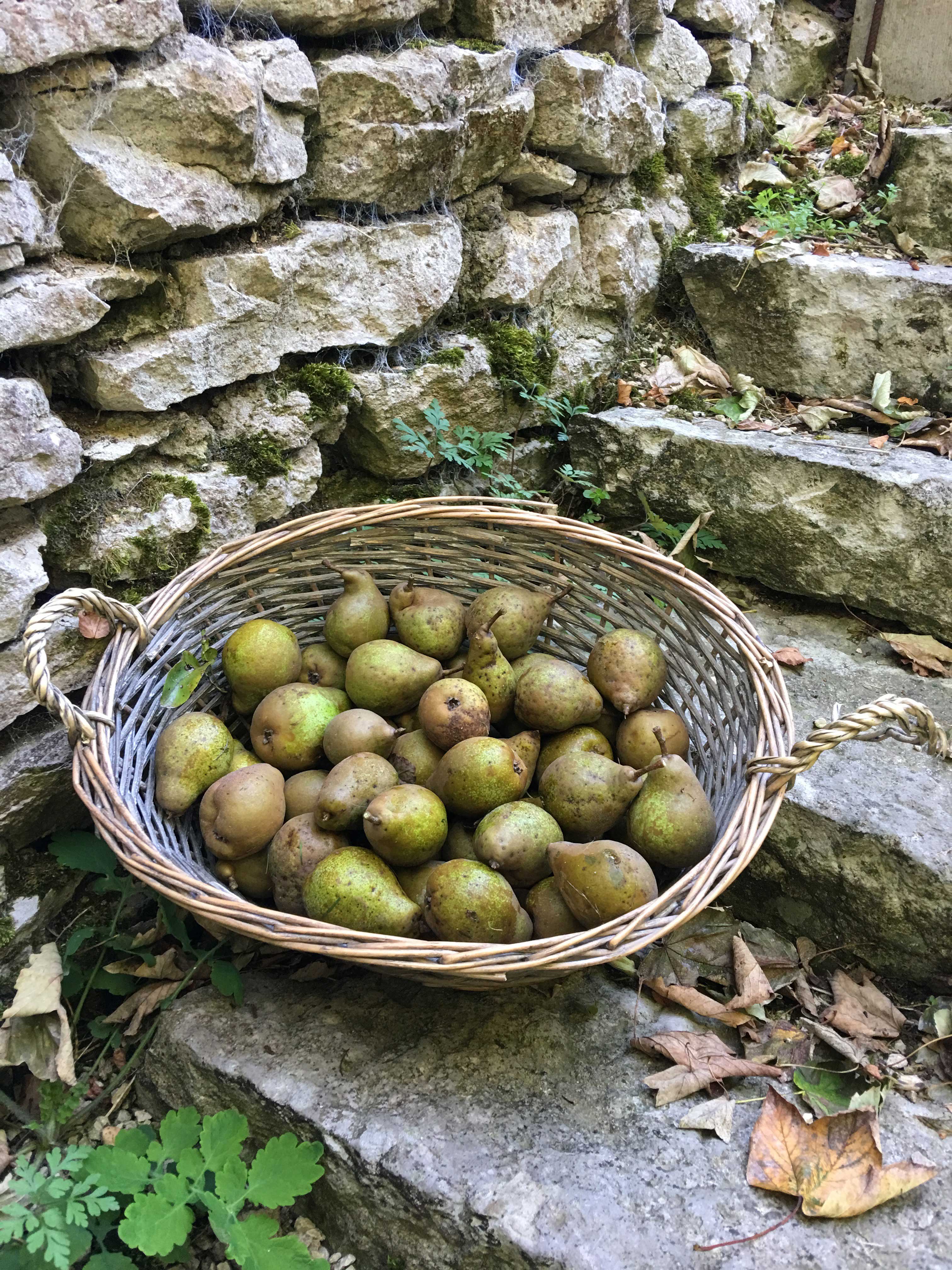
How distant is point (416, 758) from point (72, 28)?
1.70 m

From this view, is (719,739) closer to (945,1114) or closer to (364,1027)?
(945,1114)

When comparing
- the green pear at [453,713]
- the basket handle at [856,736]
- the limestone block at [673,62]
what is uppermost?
the limestone block at [673,62]

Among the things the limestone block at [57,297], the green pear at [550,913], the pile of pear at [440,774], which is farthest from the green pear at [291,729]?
the limestone block at [57,297]

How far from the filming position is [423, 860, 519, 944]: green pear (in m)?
1.56

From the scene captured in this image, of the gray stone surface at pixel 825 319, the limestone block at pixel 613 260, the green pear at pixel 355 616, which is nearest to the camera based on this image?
the green pear at pixel 355 616

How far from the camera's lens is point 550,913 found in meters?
1.68

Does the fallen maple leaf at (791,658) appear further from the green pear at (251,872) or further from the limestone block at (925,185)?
the limestone block at (925,185)

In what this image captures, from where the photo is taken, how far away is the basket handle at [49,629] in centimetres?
158

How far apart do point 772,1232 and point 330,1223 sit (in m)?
0.83

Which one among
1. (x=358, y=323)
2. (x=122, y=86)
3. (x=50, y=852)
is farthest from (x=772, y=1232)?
(x=122, y=86)

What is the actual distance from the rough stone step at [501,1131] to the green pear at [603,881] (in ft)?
1.11

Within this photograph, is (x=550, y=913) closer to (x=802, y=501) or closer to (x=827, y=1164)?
(x=827, y=1164)

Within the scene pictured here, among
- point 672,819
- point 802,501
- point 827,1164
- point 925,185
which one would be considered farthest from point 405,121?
point 827,1164

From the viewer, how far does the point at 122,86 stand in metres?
1.91
